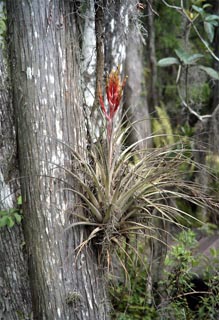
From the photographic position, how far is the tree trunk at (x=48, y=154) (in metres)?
3.21

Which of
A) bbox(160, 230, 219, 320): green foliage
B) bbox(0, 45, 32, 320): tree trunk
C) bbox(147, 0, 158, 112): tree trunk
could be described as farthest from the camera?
bbox(147, 0, 158, 112): tree trunk

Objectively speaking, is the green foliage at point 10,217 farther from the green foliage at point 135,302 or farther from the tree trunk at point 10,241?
the green foliage at point 135,302

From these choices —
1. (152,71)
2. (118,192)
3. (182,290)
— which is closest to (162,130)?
(152,71)

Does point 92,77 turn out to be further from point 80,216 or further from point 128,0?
point 80,216

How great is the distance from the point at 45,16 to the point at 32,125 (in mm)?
698

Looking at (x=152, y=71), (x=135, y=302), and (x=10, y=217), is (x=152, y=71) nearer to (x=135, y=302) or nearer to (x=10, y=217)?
(x=135, y=302)

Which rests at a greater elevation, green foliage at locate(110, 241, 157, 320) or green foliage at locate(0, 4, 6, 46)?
green foliage at locate(0, 4, 6, 46)

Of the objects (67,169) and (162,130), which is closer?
(67,169)

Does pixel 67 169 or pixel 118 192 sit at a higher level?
pixel 67 169

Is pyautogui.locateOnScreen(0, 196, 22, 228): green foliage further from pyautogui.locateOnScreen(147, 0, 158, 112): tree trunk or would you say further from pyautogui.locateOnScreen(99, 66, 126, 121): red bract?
pyautogui.locateOnScreen(147, 0, 158, 112): tree trunk

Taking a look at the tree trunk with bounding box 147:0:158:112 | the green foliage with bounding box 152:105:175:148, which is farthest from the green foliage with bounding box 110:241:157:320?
the tree trunk with bounding box 147:0:158:112

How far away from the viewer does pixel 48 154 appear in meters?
3.24

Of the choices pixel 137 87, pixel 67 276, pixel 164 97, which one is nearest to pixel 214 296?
pixel 67 276

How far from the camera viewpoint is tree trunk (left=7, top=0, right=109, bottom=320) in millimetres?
3213
